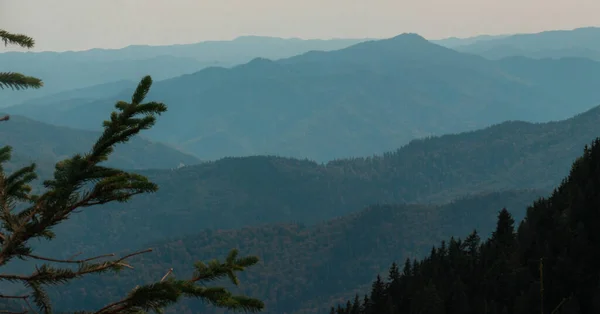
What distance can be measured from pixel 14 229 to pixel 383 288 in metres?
82.8

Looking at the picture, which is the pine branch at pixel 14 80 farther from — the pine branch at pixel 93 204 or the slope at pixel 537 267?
the slope at pixel 537 267

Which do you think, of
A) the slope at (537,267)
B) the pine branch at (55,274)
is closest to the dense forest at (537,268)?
the slope at (537,267)

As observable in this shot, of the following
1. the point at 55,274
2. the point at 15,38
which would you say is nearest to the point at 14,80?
the point at 15,38

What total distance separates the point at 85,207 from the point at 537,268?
43.0 metres

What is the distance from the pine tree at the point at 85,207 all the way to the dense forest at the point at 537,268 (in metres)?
24.9

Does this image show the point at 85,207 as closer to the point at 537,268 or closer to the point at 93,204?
the point at 93,204

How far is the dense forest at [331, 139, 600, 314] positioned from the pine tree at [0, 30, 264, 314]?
2495 centimetres

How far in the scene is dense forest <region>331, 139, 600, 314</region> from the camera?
38656 millimetres

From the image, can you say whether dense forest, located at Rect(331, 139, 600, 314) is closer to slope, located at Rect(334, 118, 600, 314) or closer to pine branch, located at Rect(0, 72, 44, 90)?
slope, located at Rect(334, 118, 600, 314)

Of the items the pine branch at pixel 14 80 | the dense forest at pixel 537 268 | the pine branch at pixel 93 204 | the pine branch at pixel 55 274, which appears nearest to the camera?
the pine branch at pixel 93 204

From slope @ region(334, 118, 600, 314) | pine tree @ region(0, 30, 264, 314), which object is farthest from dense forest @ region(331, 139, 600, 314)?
pine tree @ region(0, 30, 264, 314)

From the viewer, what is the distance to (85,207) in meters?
9.34

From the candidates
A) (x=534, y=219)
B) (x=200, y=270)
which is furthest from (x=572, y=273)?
(x=200, y=270)

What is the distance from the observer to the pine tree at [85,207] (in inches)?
345
